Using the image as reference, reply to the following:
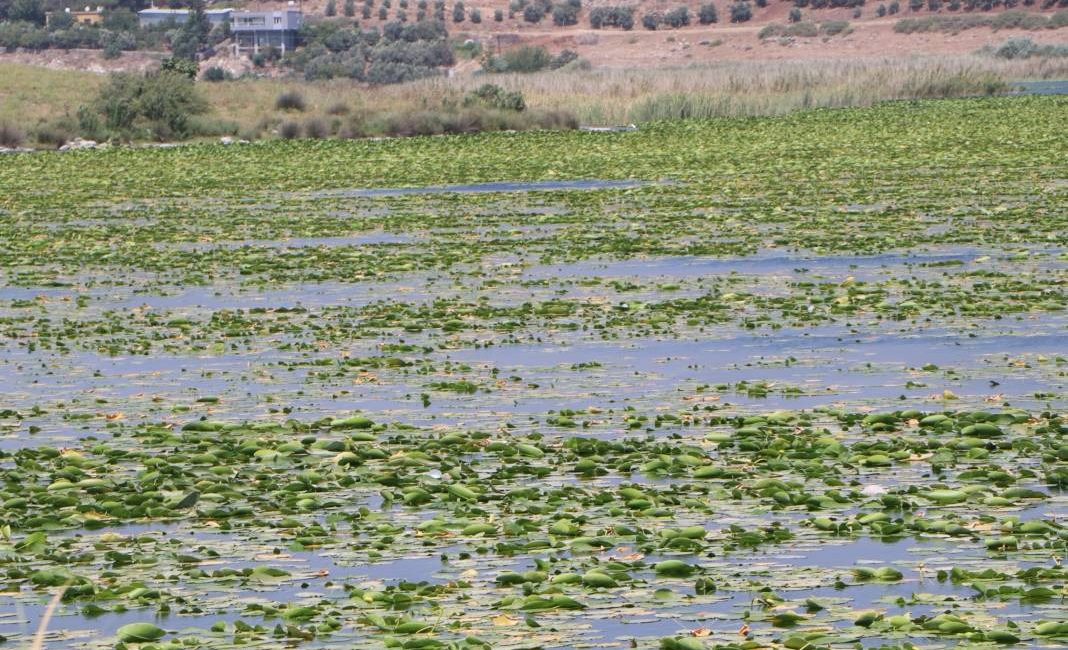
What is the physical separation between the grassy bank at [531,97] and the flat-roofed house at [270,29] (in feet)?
230

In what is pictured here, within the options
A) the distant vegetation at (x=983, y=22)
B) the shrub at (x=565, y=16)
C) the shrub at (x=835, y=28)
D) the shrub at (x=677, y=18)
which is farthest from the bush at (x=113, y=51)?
the distant vegetation at (x=983, y=22)

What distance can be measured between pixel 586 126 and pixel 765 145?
56.3ft

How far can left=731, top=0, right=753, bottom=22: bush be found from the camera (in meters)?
142

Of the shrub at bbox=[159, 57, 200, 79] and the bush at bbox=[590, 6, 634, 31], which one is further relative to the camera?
the bush at bbox=[590, 6, 634, 31]

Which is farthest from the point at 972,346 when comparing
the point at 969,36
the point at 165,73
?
the point at 969,36

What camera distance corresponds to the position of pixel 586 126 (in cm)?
6388

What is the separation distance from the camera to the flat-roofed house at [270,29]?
147500 millimetres

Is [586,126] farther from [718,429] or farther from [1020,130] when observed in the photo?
[718,429]

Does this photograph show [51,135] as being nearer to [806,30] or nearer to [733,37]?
[806,30]

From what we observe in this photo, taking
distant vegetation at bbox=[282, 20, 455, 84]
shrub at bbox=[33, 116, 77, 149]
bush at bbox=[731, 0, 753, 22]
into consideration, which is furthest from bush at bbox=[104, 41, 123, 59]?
shrub at bbox=[33, 116, 77, 149]

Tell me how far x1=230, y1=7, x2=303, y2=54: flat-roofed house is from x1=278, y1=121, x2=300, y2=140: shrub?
280 feet

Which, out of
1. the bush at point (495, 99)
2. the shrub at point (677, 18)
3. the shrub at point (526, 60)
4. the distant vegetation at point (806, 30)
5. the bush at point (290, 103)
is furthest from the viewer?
the shrub at point (677, 18)

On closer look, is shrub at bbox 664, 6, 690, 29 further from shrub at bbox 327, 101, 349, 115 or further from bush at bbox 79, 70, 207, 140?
bush at bbox 79, 70, 207, 140

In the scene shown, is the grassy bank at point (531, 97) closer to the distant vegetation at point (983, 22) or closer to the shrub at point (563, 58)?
the distant vegetation at point (983, 22)
